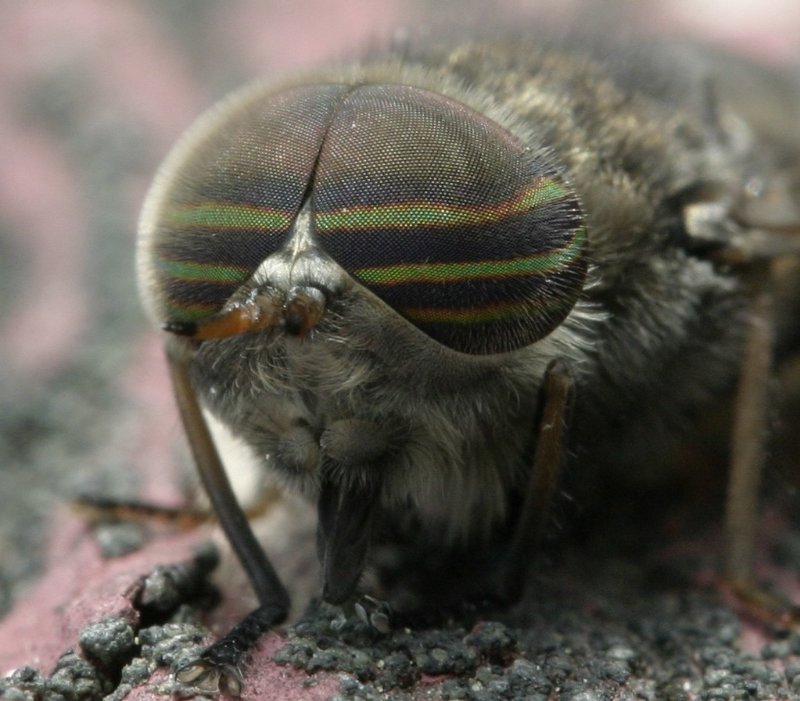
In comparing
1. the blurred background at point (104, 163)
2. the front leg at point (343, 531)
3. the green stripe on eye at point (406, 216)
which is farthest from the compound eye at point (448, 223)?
the blurred background at point (104, 163)

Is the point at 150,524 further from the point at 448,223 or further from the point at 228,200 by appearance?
the point at 448,223

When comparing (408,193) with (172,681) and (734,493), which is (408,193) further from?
(734,493)

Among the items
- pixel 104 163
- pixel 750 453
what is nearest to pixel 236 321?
pixel 750 453

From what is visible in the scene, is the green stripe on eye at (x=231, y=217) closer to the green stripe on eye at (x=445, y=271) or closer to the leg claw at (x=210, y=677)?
the green stripe on eye at (x=445, y=271)

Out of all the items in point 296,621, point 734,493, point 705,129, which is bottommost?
point 296,621

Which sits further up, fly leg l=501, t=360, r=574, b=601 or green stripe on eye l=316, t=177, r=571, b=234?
green stripe on eye l=316, t=177, r=571, b=234

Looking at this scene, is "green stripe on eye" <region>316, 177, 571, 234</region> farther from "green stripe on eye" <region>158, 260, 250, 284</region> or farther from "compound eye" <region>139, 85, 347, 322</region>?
"green stripe on eye" <region>158, 260, 250, 284</region>

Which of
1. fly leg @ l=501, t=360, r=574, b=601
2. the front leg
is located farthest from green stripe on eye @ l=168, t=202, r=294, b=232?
fly leg @ l=501, t=360, r=574, b=601

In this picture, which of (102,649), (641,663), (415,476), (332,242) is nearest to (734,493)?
(641,663)
